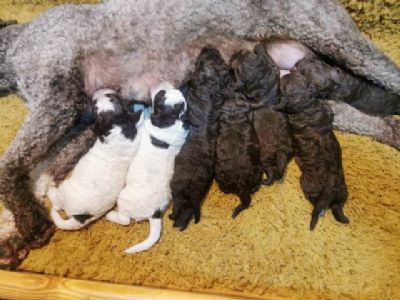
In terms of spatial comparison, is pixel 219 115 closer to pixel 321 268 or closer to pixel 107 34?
pixel 107 34

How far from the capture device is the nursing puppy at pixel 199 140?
283cm

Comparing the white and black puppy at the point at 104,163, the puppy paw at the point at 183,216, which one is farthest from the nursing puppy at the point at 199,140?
the white and black puppy at the point at 104,163

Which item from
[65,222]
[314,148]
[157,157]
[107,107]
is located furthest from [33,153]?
[314,148]

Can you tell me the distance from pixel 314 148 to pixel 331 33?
2.07 feet

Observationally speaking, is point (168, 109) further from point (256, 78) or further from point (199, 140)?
point (256, 78)

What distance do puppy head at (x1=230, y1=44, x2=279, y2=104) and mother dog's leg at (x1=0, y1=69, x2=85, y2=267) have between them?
2.80 ft

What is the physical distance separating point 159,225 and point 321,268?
864mm

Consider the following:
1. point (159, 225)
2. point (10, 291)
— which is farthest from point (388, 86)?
point (10, 291)

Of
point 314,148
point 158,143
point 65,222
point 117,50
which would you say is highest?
point 117,50

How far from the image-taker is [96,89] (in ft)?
10.0

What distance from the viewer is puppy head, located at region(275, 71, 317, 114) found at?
2936mm

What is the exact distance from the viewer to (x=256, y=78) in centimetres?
293

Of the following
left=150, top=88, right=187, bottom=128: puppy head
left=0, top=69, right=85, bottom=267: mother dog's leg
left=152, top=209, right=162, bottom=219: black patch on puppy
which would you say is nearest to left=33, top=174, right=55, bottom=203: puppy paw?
left=0, top=69, right=85, bottom=267: mother dog's leg

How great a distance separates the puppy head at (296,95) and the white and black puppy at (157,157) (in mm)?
558
